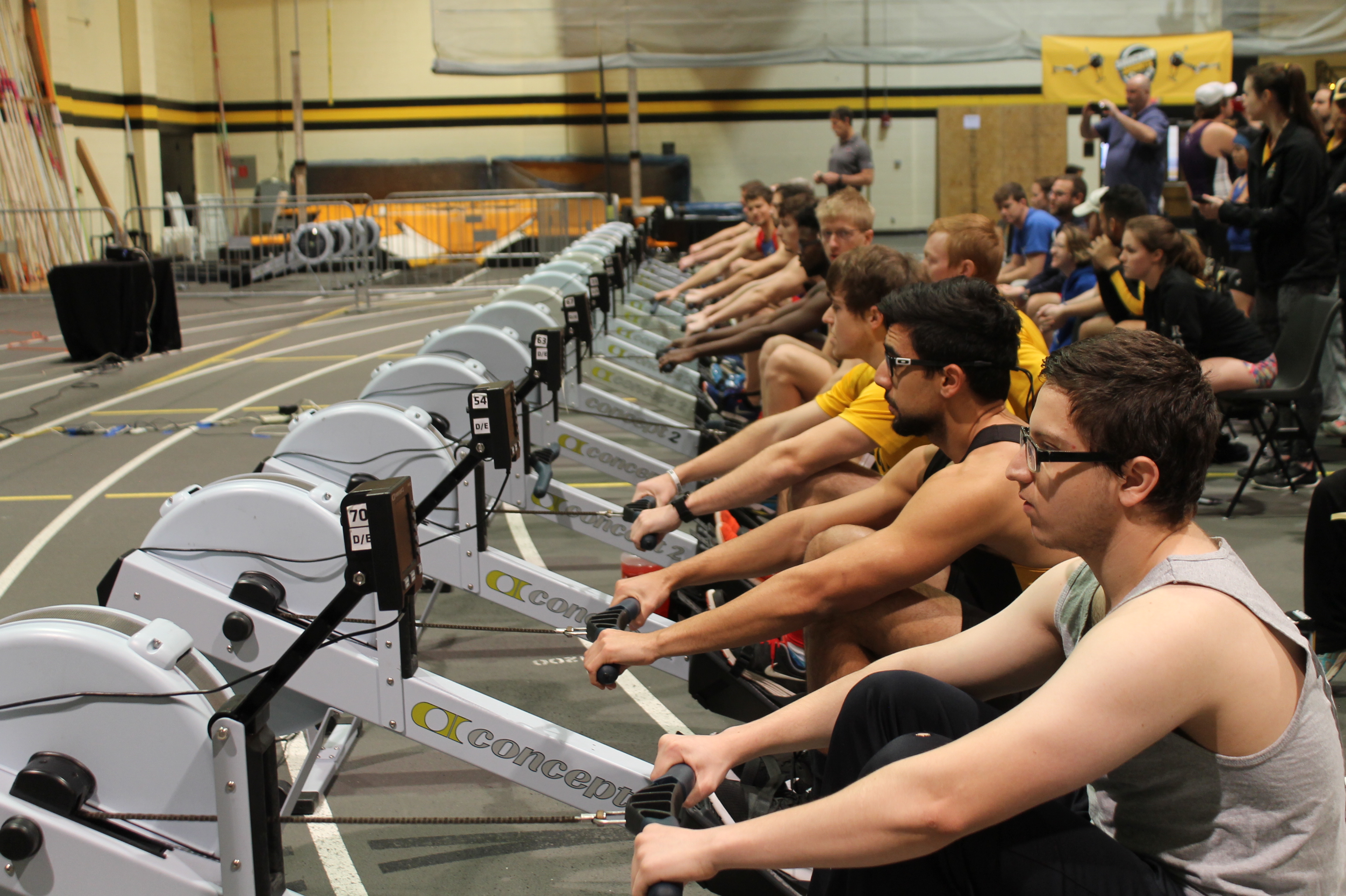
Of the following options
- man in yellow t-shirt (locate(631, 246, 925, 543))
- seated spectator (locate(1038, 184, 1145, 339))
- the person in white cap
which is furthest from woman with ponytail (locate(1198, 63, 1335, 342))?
man in yellow t-shirt (locate(631, 246, 925, 543))

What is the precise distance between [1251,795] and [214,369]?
32.0ft

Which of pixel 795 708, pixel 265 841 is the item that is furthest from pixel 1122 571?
pixel 265 841

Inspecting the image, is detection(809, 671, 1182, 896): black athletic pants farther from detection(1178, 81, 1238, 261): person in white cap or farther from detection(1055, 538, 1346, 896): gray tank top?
detection(1178, 81, 1238, 261): person in white cap

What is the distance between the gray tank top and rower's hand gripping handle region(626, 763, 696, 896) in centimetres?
68

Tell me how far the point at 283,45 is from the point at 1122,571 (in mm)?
22682

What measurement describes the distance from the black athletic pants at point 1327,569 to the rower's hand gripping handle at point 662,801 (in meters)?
2.19

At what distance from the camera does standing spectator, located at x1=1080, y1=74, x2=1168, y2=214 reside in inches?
344

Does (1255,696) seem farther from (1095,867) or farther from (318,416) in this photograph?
(318,416)

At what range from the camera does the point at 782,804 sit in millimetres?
2580

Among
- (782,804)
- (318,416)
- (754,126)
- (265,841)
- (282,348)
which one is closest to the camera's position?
(265,841)

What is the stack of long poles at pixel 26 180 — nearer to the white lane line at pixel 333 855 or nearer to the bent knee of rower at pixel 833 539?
the white lane line at pixel 333 855

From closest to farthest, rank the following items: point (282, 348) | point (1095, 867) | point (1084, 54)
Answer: point (1095, 867) → point (282, 348) → point (1084, 54)

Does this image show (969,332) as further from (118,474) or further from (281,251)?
(281,251)

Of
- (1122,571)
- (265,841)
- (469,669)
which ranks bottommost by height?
(469,669)
